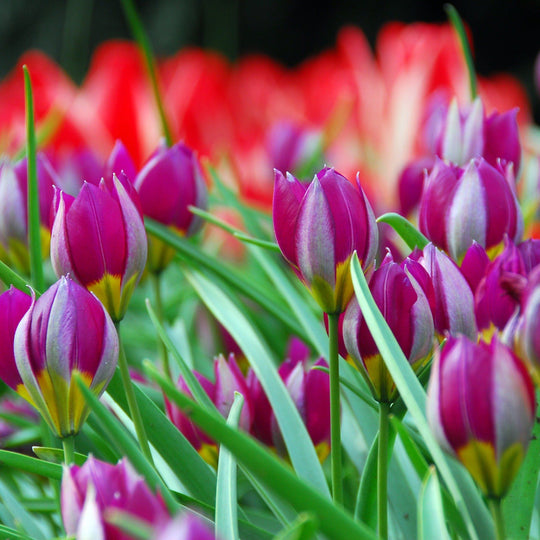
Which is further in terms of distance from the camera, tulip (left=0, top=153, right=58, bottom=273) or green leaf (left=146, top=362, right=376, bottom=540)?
tulip (left=0, top=153, right=58, bottom=273)

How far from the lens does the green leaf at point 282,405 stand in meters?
0.35

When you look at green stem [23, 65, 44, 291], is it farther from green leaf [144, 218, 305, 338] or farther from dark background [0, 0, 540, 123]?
dark background [0, 0, 540, 123]

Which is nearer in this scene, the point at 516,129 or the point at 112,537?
the point at 112,537

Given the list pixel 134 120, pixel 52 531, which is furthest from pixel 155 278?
pixel 134 120

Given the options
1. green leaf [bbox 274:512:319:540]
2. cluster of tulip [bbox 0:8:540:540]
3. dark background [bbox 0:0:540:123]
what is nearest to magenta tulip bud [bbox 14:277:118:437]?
cluster of tulip [bbox 0:8:540:540]

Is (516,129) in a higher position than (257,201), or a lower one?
higher

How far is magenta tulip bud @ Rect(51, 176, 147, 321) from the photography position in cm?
34

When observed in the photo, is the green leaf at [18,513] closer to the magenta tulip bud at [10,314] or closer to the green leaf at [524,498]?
the magenta tulip bud at [10,314]

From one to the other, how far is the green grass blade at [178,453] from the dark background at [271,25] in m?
2.16

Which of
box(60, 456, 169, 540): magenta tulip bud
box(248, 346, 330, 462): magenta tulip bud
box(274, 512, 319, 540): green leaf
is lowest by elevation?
box(248, 346, 330, 462): magenta tulip bud

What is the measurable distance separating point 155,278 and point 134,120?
0.78 meters

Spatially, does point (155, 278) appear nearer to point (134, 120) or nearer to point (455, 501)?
point (455, 501)

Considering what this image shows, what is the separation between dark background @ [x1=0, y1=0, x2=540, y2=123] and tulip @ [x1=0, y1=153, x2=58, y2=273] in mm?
2007

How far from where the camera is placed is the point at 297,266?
0.34m
